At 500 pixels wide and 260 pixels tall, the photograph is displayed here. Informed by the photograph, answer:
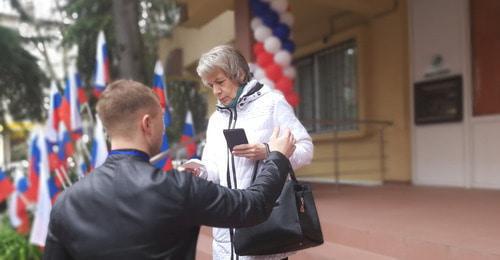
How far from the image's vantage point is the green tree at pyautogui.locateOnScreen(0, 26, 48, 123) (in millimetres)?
9164

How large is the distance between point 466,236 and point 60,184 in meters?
4.99

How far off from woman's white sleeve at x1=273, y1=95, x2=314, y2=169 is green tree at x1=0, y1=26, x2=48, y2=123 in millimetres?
8945

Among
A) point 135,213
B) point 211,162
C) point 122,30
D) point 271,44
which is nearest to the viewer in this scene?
point 135,213

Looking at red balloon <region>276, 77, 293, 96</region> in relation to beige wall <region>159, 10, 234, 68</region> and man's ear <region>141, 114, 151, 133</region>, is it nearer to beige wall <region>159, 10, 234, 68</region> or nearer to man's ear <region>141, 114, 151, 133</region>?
beige wall <region>159, 10, 234, 68</region>

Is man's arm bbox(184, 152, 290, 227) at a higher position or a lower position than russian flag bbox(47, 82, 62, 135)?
lower

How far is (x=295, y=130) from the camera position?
1780 mm

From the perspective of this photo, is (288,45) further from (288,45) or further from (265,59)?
(265,59)

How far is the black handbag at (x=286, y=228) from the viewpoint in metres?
1.58

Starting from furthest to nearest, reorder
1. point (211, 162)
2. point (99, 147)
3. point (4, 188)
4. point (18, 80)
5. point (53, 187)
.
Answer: point (18, 80), point (4, 188), point (53, 187), point (99, 147), point (211, 162)

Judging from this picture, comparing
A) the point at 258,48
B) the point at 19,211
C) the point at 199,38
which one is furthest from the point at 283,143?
the point at 199,38

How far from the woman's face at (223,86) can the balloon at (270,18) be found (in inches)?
135

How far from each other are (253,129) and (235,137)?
0.48ft

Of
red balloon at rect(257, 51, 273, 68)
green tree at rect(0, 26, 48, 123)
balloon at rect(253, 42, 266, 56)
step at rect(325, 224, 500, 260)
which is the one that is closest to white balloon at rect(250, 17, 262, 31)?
balloon at rect(253, 42, 266, 56)

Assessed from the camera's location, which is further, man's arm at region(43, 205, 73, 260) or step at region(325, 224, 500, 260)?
step at region(325, 224, 500, 260)
